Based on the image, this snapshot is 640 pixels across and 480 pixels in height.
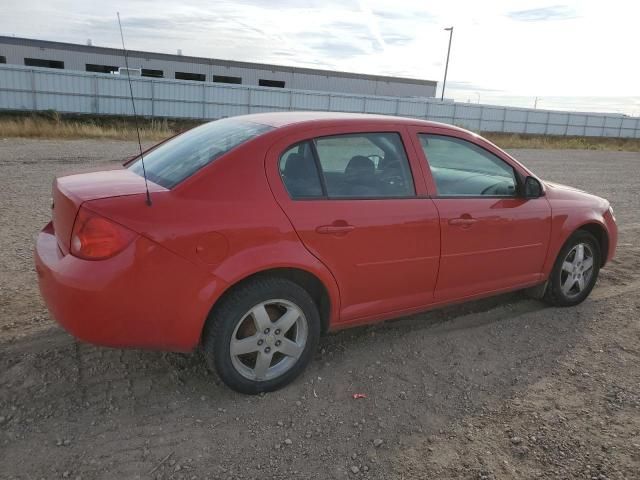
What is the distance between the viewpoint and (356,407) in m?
3.15

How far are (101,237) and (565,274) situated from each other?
385cm

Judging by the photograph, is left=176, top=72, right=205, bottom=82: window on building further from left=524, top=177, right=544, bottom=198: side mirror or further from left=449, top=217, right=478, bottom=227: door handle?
left=449, top=217, right=478, bottom=227: door handle

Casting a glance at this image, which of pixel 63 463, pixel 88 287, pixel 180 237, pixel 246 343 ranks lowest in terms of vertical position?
pixel 63 463

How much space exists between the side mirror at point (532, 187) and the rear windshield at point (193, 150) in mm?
2088

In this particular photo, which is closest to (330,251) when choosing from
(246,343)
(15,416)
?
(246,343)

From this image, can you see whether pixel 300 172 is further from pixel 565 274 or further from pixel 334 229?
pixel 565 274

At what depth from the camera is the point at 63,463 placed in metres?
2.55

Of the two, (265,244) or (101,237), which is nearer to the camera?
(101,237)

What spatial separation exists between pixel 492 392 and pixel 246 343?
5.19ft

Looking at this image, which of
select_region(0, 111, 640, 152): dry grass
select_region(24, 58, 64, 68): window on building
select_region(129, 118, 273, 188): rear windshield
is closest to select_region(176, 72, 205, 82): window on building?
select_region(24, 58, 64, 68): window on building

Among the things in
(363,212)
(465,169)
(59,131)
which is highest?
(465,169)

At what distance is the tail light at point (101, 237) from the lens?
2.66 metres

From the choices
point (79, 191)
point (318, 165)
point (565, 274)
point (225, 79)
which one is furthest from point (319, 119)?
point (225, 79)

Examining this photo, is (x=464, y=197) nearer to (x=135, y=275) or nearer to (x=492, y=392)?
(x=492, y=392)
